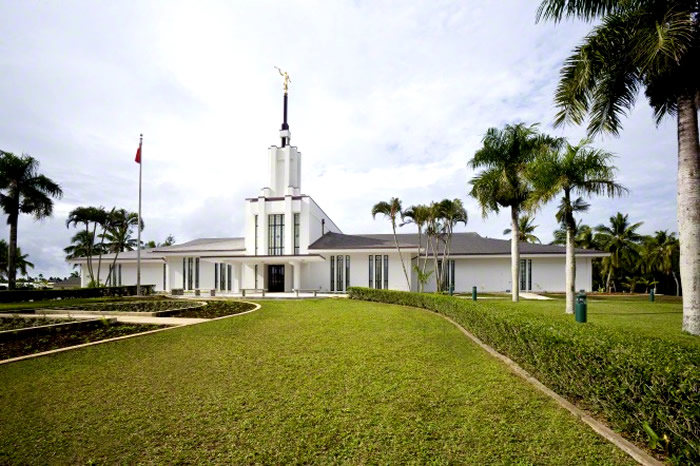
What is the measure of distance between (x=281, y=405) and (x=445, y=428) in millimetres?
2165

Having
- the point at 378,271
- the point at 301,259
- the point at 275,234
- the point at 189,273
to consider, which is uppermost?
the point at 275,234

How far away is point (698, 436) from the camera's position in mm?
3184

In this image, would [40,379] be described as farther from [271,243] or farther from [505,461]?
[271,243]

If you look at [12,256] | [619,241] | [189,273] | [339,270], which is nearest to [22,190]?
[12,256]

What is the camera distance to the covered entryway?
1230 inches

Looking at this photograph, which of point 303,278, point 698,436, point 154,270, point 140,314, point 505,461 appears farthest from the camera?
point 154,270

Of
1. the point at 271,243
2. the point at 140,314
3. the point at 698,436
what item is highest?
the point at 271,243

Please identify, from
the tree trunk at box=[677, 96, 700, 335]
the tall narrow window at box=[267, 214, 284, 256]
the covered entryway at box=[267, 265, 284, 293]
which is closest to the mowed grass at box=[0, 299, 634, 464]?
the tree trunk at box=[677, 96, 700, 335]

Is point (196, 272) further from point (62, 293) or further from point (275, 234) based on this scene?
point (62, 293)

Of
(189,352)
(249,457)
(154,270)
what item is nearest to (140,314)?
(189,352)

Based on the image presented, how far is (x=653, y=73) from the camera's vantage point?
30.9 ft

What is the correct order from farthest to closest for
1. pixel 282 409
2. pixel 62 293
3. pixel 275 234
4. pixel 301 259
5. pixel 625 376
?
pixel 275 234 → pixel 301 259 → pixel 62 293 → pixel 282 409 → pixel 625 376

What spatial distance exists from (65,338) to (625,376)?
1208cm

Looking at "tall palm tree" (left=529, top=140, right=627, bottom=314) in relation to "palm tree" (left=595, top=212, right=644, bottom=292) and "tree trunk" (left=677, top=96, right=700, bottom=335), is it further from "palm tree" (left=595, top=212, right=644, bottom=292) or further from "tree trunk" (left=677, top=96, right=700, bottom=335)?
"palm tree" (left=595, top=212, right=644, bottom=292)
